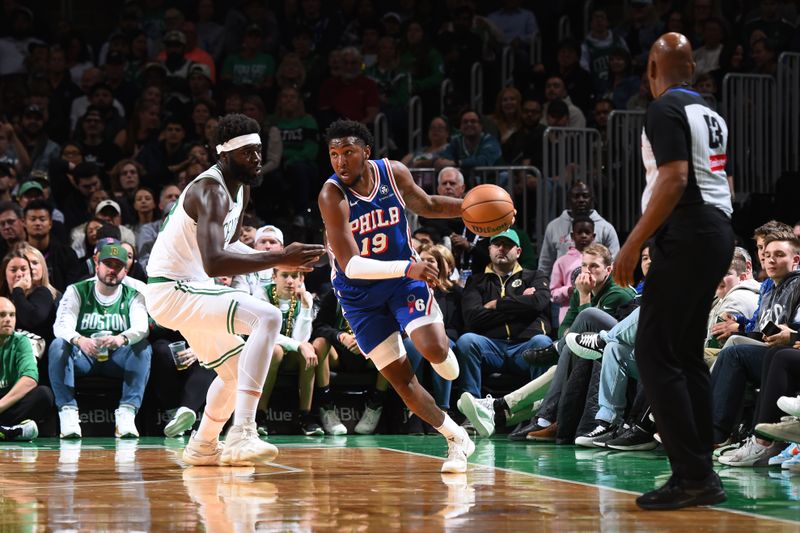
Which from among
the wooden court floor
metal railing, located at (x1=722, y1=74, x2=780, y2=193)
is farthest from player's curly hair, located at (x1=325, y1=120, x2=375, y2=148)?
metal railing, located at (x1=722, y1=74, x2=780, y2=193)

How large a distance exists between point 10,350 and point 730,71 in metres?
8.30

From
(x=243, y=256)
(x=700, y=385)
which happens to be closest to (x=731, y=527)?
(x=700, y=385)

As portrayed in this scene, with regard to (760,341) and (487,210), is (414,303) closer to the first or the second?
(487,210)

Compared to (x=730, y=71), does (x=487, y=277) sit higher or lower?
lower

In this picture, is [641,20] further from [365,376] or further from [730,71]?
[365,376]

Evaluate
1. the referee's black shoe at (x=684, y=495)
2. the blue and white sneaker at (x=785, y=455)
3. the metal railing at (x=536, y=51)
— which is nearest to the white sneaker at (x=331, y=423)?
the blue and white sneaker at (x=785, y=455)

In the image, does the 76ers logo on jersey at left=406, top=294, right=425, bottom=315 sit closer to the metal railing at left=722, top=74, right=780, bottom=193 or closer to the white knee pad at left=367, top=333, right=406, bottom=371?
the white knee pad at left=367, top=333, right=406, bottom=371

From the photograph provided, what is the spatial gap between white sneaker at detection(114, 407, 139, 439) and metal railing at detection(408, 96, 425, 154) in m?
5.20

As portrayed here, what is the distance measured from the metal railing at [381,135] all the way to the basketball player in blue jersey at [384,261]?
21.4 ft

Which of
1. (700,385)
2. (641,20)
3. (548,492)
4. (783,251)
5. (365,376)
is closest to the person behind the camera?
(700,385)

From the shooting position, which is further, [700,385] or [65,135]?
[65,135]

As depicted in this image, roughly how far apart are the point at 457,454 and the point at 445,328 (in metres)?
3.94

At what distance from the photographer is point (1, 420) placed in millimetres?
9617

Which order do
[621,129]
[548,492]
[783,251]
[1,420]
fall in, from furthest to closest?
[621,129] → [1,420] → [783,251] → [548,492]
